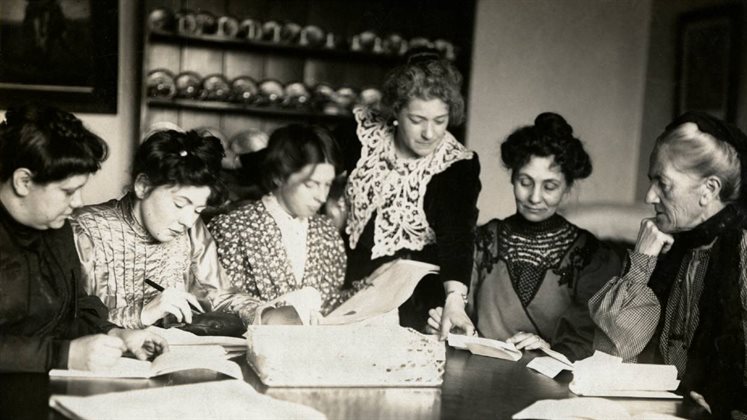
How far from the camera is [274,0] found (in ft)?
16.9

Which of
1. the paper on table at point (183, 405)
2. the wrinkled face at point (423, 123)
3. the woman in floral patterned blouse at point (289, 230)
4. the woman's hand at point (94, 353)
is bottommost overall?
the paper on table at point (183, 405)

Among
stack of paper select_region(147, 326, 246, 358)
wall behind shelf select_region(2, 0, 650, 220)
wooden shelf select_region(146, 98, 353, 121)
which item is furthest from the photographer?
wall behind shelf select_region(2, 0, 650, 220)

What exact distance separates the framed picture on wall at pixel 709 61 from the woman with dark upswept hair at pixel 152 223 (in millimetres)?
3016

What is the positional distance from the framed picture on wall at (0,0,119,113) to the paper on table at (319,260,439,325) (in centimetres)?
129

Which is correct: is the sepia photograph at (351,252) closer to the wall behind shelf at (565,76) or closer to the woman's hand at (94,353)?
the woman's hand at (94,353)

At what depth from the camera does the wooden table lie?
1647 millimetres

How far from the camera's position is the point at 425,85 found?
2814 mm

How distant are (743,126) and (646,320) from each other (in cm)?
225

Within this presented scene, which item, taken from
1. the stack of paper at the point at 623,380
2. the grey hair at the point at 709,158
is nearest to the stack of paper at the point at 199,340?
the stack of paper at the point at 623,380

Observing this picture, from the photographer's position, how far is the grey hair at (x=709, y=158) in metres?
2.27

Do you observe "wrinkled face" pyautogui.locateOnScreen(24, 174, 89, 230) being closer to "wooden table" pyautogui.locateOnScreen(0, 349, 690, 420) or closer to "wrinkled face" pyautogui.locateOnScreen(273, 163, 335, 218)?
"wooden table" pyautogui.locateOnScreen(0, 349, 690, 420)

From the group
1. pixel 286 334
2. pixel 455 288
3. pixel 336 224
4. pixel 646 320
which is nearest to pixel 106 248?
pixel 286 334

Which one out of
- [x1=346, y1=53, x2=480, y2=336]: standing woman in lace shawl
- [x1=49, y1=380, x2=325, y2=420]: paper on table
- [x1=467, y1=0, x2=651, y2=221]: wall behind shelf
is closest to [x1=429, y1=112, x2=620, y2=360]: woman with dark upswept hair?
[x1=346, y1=53, x2=480, y2=336]: standing woman in lace shawl

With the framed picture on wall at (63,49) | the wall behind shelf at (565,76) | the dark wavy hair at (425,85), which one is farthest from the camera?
the wall behind shelf at (565,76)
